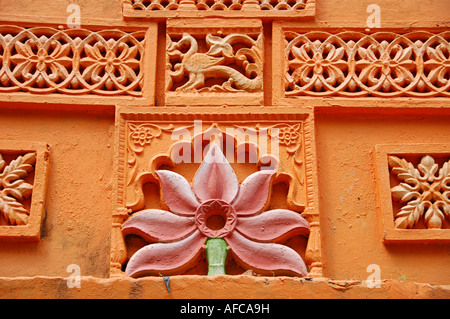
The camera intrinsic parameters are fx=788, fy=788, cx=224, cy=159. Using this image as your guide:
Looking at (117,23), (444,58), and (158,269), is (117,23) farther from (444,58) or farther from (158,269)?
(444,58)

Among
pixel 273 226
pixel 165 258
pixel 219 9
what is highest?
pixel 219 9

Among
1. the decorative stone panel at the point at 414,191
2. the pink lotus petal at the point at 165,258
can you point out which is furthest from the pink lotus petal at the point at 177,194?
the decorative stone panel at the point at 414,191

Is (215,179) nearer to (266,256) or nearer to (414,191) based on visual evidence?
(266,256)

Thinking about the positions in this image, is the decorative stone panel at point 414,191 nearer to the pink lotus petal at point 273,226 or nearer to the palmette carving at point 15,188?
the pink lotus petal at point 273,226

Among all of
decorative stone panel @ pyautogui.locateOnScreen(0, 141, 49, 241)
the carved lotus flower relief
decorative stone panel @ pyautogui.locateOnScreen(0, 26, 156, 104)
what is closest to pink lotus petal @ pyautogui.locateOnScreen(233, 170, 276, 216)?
the carved lotus flower relief

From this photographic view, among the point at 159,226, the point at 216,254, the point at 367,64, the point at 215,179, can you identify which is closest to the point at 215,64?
the point at 215,179

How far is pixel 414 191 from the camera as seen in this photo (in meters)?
3.69

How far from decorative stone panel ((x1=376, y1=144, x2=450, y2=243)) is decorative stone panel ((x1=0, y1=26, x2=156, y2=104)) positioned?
1.22 m

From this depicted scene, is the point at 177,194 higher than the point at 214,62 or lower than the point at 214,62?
lower

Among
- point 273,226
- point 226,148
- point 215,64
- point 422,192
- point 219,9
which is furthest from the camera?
point 219,9

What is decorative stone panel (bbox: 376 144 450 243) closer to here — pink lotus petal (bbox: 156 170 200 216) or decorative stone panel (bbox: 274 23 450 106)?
decorative stone panel (bbox: 274 23 450 106)

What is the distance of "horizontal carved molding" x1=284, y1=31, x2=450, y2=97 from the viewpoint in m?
3.96

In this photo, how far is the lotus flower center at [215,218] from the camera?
11.6 ft

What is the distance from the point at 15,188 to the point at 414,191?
73.2 inches
